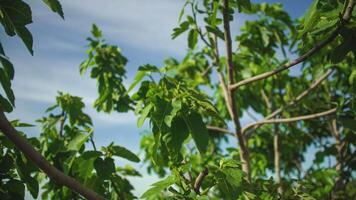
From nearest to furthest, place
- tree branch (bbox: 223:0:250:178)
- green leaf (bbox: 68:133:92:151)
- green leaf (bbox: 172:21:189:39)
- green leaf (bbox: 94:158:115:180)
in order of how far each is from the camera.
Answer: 1. green leaf (bbox: 94:158:115:180)
2. green leaf (bbox: 68:133:92:151)
3. tree branch (bbox: 223:0:250:178)
4. green leaf (bbox: 172:21:189:39)

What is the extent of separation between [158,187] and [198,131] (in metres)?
0.38

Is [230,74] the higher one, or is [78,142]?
[230,74]

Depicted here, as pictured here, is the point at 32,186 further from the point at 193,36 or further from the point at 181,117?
the point at 193,36

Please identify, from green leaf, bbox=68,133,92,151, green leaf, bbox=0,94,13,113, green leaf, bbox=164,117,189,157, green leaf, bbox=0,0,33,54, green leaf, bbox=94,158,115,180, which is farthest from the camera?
green leaf, bbox=68,133,92,151

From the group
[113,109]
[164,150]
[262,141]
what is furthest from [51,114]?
[262,141]

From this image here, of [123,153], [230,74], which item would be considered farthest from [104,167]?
[230,74]

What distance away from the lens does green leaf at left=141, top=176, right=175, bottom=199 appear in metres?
1.91

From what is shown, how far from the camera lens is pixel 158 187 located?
1970mm

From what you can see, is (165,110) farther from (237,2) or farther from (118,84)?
(118,84)

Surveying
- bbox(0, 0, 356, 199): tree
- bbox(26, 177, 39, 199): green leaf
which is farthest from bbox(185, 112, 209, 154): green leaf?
bbox(26, 177, 39, 199): green leaf

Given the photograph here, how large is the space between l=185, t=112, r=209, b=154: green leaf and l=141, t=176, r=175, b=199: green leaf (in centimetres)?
26

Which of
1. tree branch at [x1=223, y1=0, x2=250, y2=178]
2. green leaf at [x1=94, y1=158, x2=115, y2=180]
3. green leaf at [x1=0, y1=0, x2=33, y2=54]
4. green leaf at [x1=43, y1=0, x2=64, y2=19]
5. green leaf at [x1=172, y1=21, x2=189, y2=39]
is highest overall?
green leaf at [x1=172, y1=21, x2=189, y2=39]

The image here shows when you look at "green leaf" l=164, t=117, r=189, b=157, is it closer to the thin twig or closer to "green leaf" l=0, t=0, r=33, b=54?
"green leaf" l=0, t=0, r=33, b=54

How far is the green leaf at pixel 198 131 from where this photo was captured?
191 cm
